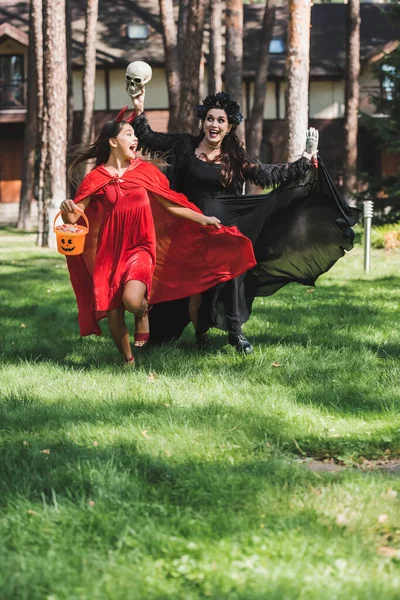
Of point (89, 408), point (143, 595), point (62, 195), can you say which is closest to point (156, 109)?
point (62, 195)

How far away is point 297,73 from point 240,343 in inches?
401

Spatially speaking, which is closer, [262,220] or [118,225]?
[118,225]

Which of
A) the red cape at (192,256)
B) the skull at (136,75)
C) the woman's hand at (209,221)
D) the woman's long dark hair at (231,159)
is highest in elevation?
the skull at (136,75)

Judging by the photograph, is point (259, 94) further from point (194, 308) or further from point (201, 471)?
point (201, 471)

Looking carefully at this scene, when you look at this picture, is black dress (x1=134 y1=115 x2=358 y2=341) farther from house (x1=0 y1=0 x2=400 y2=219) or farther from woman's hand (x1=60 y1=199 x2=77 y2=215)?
house (x1=0 y1=0 x2=400 y2=219)

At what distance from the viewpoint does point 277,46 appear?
1799 inches

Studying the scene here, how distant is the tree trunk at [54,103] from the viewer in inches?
792

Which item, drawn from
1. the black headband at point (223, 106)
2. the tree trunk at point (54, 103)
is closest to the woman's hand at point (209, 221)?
the black headband at point (223, 106)

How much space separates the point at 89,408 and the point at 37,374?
4.71 feet

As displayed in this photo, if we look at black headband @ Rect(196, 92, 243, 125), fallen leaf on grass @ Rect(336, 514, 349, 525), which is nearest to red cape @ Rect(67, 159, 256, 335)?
black headband @ Rect(196, 92, 243, 125)

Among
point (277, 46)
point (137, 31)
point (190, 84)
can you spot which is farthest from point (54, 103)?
point (277, 46)

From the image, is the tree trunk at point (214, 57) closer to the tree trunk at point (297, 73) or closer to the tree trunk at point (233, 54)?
the tree trunk at point (233, 54)

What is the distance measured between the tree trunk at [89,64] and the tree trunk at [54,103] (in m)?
11.7

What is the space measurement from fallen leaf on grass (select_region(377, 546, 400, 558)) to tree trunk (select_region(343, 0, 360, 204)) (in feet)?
91.8
